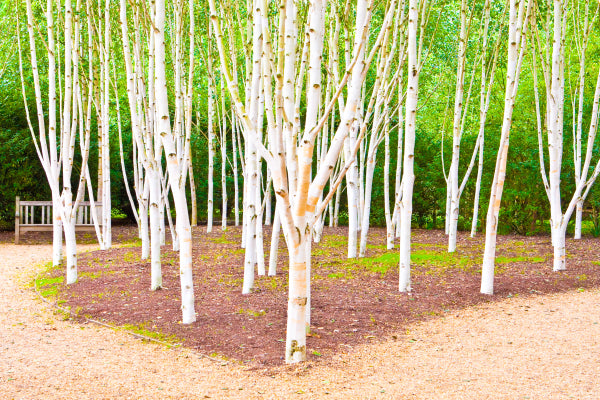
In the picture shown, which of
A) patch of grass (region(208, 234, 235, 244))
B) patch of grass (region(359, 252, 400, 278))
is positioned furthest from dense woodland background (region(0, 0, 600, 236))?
patch of grass (region(359, 252, 400, 278))

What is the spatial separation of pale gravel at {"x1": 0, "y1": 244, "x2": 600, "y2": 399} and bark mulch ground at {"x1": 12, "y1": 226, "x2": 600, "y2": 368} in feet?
0.87

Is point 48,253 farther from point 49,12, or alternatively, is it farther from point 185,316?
point 185,316

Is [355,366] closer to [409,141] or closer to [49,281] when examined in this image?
[409,141]

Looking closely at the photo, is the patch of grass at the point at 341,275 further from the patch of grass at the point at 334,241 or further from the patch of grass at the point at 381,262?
the patch of grass at the point at 334,241

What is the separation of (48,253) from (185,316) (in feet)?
22.9

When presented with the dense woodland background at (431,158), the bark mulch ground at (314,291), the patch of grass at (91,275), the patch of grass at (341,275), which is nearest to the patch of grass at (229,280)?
the bark mulch ground at (314,291)

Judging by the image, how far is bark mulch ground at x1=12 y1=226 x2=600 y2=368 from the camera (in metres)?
4.91

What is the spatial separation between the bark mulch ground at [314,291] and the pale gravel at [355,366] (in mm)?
265

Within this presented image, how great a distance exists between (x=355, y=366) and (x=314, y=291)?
2.49 meters

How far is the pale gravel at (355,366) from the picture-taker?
12.2 feet

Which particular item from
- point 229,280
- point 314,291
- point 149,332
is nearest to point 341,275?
point 314,291

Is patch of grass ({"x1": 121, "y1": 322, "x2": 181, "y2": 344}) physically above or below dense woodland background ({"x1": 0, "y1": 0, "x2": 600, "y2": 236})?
below

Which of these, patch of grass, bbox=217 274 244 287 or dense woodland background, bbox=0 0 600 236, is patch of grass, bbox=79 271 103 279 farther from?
dense woodland background, bbox=0 0 600 236

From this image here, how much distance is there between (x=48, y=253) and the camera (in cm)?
1119
